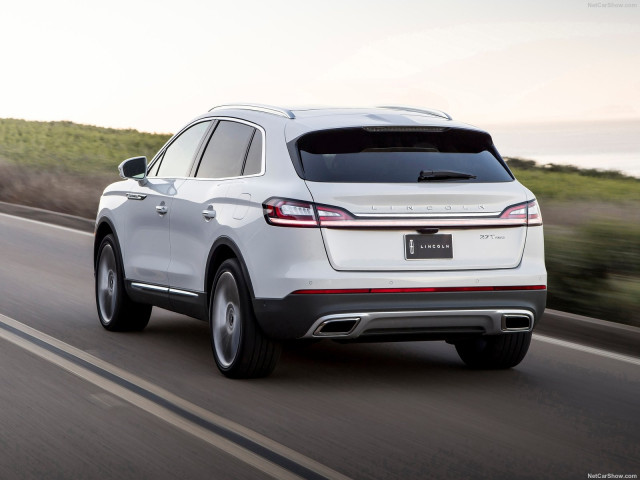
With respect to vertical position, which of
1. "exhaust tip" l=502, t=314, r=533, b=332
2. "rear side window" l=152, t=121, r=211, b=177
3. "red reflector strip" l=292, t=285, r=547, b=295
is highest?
"rear side window" l=152, t=121, r=211, b=177

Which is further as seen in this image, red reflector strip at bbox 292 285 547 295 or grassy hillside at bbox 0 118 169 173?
grassy hillside at bbox 0 118 169 173

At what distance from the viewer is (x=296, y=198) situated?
24.3 ft

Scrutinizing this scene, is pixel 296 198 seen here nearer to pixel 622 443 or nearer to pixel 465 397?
pixel 465 397

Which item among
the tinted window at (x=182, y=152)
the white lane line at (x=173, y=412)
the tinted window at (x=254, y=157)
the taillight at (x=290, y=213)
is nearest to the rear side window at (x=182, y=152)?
the tinted window at (x=182, y=152)

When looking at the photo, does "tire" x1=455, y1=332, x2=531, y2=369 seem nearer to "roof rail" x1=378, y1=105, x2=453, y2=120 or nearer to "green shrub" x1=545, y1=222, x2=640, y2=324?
"roof rail" x1=378, y1=105, x2=453, y2=120

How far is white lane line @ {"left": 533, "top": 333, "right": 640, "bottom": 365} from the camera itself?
29.5ft

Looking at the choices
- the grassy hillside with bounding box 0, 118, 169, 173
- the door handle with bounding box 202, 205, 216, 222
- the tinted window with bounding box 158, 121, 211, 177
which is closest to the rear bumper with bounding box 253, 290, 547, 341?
the door handle with bounding box 202, 205, 216, 222

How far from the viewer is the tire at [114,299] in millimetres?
9898

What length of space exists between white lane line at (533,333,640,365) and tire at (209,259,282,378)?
104 inches

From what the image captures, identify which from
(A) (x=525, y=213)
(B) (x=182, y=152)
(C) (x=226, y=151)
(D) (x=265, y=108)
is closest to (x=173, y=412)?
(C) (x=226, y=151)

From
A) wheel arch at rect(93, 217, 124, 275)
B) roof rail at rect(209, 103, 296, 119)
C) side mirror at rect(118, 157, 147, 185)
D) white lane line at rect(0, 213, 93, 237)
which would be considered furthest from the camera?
white lane line at rect(0, 213, 93, 237)

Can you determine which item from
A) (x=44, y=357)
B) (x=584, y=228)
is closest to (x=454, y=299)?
(x=44, y=357)

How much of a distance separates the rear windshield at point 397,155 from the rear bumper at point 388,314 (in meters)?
0.71

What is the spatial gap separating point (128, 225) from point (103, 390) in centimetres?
247
